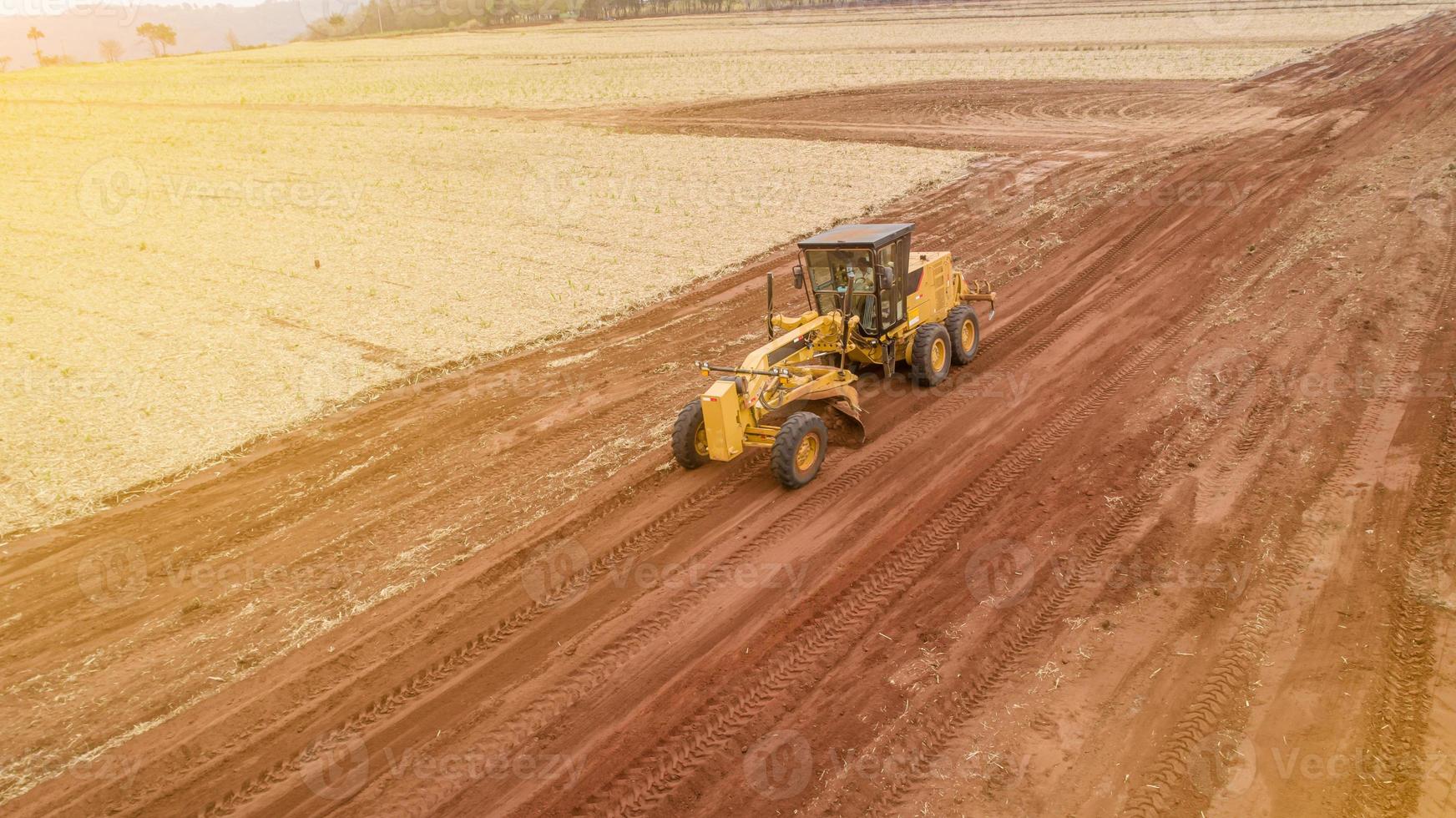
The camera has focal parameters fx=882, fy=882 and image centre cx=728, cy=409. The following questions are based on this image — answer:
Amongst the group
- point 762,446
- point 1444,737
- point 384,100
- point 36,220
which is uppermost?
point 384,100

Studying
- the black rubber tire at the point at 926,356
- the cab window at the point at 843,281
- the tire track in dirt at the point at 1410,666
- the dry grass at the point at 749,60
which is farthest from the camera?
the dry grass at the point at 749,60

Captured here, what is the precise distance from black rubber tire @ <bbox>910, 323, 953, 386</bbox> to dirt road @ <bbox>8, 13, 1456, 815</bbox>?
0.35 meters

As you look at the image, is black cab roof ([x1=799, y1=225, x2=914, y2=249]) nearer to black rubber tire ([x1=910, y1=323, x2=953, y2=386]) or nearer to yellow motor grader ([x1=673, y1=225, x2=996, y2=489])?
yellow motor grader ([x1=673, y1=225, x2=996, y2=489])

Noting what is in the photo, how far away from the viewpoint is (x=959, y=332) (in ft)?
42.3

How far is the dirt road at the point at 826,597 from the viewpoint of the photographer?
21.2 ft

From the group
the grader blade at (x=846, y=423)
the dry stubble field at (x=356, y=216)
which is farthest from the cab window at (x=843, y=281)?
the dry stubble field at (x=356, y=216)

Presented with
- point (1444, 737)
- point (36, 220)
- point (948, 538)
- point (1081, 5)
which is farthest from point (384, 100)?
point (1081, 5)

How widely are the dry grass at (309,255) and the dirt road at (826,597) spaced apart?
70.8 inches

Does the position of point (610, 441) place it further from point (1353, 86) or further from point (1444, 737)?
point (1353, 86)

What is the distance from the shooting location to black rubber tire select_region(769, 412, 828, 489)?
9.77 m

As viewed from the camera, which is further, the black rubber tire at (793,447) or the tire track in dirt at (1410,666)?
the black rubber tire at (793,447)

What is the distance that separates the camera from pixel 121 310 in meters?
18.1

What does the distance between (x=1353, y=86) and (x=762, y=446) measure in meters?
32.0

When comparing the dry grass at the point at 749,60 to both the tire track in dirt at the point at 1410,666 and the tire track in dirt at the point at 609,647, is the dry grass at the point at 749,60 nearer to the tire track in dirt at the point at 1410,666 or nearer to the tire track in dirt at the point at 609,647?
the tire track in dirt at the point at 609,647
